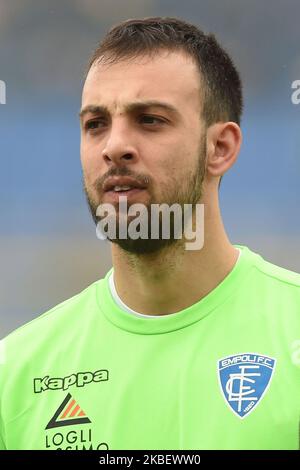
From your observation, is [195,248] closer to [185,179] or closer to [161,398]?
[185,179]

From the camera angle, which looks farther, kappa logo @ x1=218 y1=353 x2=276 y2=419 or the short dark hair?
the short dark hair

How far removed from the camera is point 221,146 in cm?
256

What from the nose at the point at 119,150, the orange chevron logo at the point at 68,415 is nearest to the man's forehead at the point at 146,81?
the nose at the point at 119,150

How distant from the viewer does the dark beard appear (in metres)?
2.33

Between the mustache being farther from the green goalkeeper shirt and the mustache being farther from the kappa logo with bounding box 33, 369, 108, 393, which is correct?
the kappa logo with bounding box 33, 369, 108, 393

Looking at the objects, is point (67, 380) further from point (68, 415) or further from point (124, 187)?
point (124, 187)

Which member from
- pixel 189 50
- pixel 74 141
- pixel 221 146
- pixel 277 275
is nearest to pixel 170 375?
pixel 277 275

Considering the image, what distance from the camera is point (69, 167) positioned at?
7.51 m

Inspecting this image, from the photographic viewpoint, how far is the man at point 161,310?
2.26 m

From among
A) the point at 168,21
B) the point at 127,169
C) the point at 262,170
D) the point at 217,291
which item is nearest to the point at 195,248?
the point at 217,291

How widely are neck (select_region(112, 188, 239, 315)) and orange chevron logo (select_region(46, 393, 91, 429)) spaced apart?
1.17 ft

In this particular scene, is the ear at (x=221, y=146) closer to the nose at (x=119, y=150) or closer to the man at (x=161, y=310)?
the man at (x=161, y=310)

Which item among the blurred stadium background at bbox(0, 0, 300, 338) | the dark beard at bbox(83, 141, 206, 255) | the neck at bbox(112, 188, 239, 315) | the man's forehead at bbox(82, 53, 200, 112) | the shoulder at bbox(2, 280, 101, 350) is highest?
the blurred stadium background at bbox(0, 0, 300, 338)

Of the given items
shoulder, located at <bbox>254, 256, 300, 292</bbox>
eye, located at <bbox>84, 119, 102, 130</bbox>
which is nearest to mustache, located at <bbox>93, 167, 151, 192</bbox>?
eye, located at <bbox>84, 119, 102, 130</bbox>
